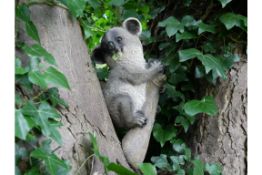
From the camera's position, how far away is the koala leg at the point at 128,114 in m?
2.53

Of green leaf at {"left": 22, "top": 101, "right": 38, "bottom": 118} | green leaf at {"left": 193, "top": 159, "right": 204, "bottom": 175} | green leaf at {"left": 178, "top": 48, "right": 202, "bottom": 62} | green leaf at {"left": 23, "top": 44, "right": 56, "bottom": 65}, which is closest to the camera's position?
green leaf at {"left": 22, "top": 101, "right": 38, "bottom": 118}

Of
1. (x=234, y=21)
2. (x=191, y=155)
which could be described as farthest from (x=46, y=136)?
(x=234, y=21)

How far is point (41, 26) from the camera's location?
2217mm

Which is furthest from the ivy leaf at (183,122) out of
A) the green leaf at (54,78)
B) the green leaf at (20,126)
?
the green leaf at (20,126)

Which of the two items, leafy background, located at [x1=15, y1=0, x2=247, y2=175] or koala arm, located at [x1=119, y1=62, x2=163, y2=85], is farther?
koala arm, located at [x1=119, y1=62, x2=163, y2=85]

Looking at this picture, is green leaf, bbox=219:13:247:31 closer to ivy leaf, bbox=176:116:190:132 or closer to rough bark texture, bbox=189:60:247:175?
rough bark texture, bbox=189:60:247:175

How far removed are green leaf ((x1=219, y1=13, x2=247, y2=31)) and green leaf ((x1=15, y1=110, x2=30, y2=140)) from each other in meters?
1.29

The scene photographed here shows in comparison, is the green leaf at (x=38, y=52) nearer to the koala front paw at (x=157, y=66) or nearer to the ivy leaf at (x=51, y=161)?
the ivy leaf at (x=51, y=161)

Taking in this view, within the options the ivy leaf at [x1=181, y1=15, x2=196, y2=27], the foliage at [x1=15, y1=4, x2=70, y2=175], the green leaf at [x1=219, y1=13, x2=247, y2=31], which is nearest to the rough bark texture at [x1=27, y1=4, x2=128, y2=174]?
the foliage at [x1=15, y1=4, x2=70, y2=175]

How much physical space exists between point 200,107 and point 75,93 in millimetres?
651

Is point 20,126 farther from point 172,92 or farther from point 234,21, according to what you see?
point 234,21

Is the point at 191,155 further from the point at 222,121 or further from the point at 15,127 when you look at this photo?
the point at 15,127

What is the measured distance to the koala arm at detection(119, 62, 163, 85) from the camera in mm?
2596

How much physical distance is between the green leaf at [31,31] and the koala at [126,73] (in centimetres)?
62
